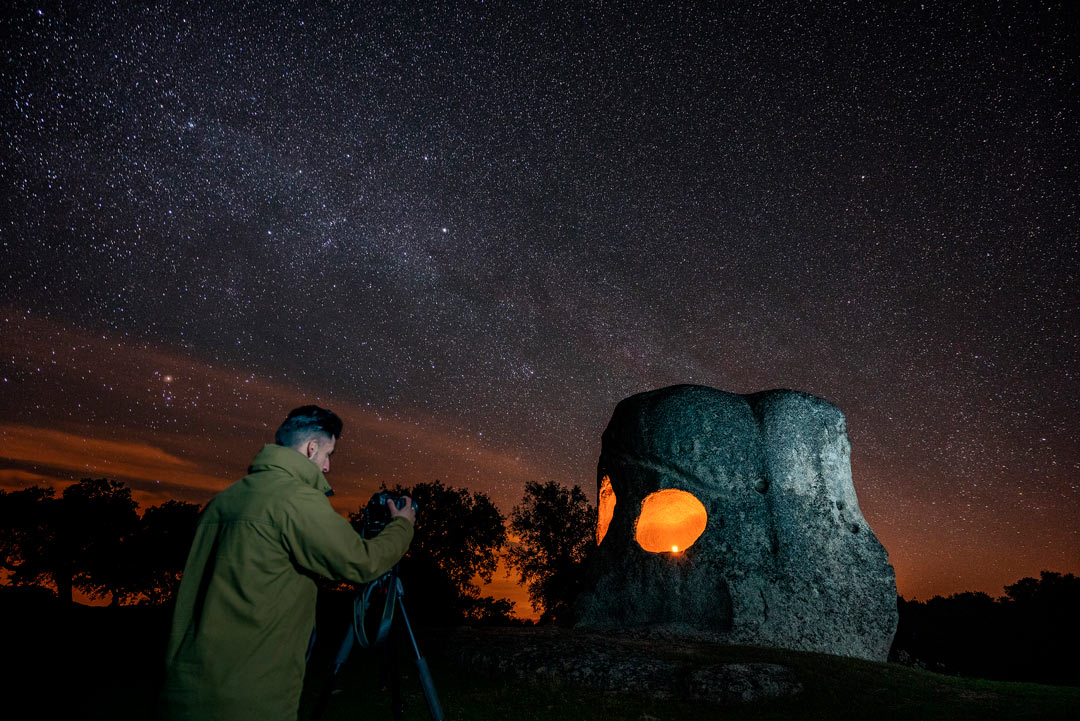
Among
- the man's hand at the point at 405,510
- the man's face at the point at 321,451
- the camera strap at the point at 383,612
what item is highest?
the man's face at the point at 321,451

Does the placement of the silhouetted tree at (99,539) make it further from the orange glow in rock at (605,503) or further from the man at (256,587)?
the man at (256,587)

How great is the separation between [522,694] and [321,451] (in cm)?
744

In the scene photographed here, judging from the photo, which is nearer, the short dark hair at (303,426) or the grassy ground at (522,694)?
the short dark hair at (303,426)

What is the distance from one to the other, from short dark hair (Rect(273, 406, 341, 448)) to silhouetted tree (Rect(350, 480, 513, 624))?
30201mm

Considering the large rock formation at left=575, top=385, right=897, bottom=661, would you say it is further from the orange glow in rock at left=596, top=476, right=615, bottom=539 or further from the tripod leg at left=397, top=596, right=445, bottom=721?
the tripod leg at left=397, top=596, right=445, bottom=721

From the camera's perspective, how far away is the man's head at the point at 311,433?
133 inches

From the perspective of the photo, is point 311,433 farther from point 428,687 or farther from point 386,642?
point 386,642

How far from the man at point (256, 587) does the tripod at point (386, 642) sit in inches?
45.9

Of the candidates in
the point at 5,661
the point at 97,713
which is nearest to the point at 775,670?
the point at 97,713

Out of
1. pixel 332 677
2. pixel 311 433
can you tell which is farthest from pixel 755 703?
pixel 311 433

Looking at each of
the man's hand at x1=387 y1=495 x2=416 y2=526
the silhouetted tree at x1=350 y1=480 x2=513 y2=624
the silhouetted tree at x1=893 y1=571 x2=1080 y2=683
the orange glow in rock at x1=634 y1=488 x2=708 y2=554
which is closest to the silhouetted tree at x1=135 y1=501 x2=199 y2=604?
the silhouetted tree at x1=350 y1=480 x2=513 y2=624

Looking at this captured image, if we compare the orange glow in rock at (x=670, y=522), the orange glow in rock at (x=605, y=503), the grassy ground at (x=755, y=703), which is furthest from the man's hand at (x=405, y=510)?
the orange glow in rock at (x=670, y=522)

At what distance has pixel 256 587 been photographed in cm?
278

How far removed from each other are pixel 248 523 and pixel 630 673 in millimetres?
8773
